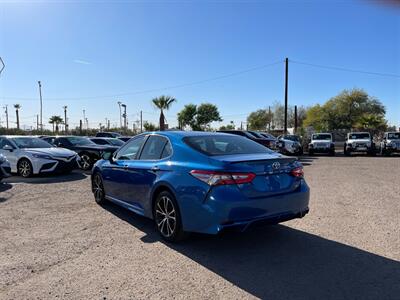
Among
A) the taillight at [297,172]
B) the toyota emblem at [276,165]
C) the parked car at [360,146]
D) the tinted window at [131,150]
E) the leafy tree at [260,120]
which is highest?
the leafy tree at [260,120]

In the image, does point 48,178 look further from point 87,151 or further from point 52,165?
point 87,151

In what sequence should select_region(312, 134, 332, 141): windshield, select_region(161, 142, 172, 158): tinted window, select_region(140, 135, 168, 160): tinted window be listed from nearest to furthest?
select_region(161, 142, 172, 158): tinted window < select_region(140, 135, 168, 160): tinted window < select_region(312, 134, 332, 141): windshield

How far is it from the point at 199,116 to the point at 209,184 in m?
53.8

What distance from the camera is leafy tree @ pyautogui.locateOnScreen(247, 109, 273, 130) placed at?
7450 cm

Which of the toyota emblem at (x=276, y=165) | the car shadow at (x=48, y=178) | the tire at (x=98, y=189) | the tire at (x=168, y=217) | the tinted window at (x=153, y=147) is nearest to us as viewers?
the toyota emblem at (x=276, y=165)

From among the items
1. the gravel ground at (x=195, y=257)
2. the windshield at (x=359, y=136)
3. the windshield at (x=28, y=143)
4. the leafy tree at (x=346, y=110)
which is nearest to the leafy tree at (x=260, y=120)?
the leafy tree at (x=346, y=110)

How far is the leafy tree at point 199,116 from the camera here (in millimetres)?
56469

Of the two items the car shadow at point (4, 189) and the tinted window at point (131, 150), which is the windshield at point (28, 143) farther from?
the tinted window at point (131, 150)

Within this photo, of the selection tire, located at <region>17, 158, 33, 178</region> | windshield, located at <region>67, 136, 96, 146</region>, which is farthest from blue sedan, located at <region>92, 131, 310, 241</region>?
windshield, located at <region>67, 136, 96, 146</region>

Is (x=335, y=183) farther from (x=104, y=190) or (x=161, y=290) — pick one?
(x=161, y=290)

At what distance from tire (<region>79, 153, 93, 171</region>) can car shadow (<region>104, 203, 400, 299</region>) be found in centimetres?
917

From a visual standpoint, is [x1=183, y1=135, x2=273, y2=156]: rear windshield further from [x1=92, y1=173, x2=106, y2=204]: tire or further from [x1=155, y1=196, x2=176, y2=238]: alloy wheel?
[x1=92, y1=173, x2=106, y2=204]: tire

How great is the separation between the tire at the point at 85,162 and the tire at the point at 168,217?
9.60m

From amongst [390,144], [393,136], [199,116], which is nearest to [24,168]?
[390,144]
